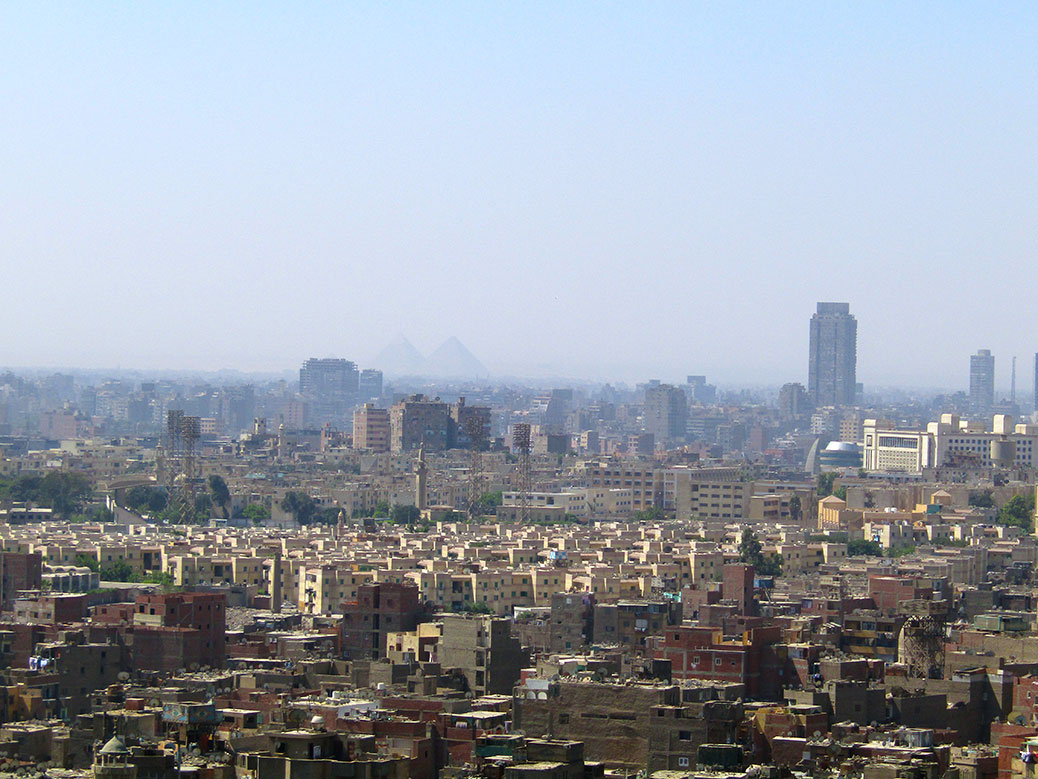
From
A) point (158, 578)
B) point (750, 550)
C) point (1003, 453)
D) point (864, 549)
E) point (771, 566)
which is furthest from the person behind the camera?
point (1003, 453)

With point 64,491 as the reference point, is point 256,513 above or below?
below

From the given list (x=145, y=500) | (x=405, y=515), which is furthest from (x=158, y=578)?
(x=145, y=500)

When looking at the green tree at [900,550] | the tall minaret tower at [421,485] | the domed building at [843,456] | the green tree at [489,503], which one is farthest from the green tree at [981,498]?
the domed building at [843,456]

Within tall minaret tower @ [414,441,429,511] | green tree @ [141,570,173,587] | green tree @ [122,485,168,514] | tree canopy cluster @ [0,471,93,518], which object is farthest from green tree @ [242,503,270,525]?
green tree @ [141,570,173,587]

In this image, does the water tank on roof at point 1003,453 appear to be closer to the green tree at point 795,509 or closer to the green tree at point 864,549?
the green tree at point 795,509

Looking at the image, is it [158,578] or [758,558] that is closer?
[158,578]

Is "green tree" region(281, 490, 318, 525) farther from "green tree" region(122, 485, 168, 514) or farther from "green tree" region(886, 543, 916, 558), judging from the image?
"green tree" region(886, 543, 916, 558)

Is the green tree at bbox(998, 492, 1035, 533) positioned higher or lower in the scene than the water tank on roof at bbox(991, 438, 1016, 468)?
lower

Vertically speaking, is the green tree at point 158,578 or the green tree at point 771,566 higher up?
the green tree at point 771,566

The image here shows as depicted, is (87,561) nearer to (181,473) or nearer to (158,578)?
(158,578)

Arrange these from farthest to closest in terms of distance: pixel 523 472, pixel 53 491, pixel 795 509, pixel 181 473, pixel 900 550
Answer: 1. pixel 181 473
2. pixel 795 509
3. pixel 53 491
4. pixel 523 472
5. pixel 900 550
